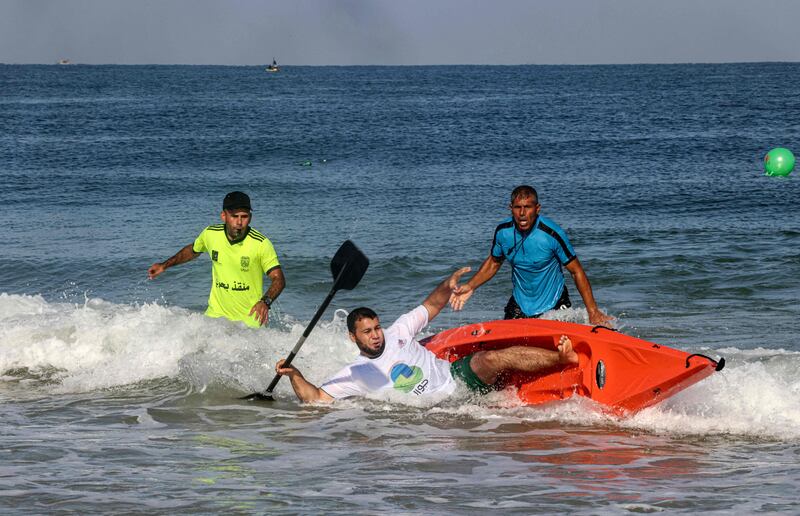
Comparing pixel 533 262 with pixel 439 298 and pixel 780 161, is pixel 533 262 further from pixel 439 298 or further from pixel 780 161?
pixel 780 161

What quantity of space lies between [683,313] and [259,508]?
7.61 meters

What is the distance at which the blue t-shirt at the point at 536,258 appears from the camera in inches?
321

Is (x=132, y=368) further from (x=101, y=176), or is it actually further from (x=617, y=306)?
(x=101, y=176)

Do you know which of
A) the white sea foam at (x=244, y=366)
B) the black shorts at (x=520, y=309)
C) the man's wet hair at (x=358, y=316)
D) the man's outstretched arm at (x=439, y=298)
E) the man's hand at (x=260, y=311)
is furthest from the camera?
the black shorts at (x=520, y=309)

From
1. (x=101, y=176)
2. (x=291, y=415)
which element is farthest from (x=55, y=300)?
(x=101, y=176)

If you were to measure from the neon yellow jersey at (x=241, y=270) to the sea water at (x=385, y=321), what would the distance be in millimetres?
544

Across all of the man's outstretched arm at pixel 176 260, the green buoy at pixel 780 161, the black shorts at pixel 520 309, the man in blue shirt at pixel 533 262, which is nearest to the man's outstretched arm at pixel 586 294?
the man in blue shirt at pixel 533 262

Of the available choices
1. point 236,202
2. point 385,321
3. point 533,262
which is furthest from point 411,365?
point 385,321

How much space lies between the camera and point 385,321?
12.0 metres

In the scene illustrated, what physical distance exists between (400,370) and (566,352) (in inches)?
46.6

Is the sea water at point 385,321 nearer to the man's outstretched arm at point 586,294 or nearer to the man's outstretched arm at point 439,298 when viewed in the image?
the man's outstretched arm at point 586,294

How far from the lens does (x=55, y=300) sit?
44.0ft

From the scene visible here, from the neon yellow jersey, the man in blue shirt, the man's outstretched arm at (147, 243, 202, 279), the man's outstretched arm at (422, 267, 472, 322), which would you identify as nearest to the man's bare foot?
the man in blue shirt

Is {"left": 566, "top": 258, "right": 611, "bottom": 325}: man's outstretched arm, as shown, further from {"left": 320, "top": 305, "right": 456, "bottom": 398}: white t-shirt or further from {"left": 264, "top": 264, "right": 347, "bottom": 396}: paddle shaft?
{"left": 264, "top": 264, "right": 347, "bottom": 396}: paddle shaft
